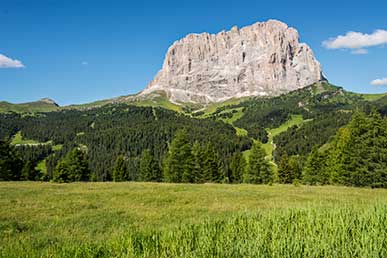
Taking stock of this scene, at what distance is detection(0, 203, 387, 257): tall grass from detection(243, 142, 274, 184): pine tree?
6835 centimetres

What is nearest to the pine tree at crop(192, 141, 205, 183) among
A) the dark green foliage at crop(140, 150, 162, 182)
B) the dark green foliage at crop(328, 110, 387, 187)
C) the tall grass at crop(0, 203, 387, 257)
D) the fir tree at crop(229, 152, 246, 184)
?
the dark green foliage at crop(140, 150, 162, 182)

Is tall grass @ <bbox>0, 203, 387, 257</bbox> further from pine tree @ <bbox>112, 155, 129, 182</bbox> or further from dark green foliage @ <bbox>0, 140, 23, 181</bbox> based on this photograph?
pine tree @ <bbox>112, 155, 129, 182</bbox>

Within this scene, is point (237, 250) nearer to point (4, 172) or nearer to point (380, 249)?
point (380, 249)

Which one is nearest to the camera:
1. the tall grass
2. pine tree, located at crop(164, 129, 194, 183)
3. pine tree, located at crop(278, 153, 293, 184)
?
the tall grass

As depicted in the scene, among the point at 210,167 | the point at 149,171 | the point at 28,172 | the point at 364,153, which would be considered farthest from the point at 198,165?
the point at 28,172

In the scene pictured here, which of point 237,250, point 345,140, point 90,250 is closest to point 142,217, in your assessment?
point 90,250

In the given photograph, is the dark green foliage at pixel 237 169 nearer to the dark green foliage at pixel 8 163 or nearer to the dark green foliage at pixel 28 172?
the dark green foliage at pixel 28 172

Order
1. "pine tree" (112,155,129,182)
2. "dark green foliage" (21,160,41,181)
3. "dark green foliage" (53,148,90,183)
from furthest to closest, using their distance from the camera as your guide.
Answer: "pine tree" (112,155,129,182) < "dark green foliage" (21,160,41,181) < "dark green foliage" (53,148,90,183)

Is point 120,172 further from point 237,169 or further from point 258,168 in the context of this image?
point 258,168

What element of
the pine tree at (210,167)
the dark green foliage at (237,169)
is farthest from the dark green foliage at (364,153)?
the dark green foliage at (237,169)

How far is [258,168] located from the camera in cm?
7606

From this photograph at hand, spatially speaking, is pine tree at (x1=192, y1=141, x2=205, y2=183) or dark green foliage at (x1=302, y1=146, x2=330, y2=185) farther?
pine tree at (x1=192, y1=141, x2=205, y2=183)

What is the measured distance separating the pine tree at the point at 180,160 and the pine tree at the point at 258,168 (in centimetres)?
1694

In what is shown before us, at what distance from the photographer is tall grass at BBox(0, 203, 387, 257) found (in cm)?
530
